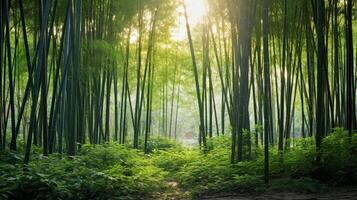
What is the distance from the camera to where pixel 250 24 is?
466 centimetres

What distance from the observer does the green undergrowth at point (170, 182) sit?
3111 millimetres

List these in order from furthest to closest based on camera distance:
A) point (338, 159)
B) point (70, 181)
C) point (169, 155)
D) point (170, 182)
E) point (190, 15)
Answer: point (190, 15) → point (169, 155) → point (170, 182) → point (338, 159) → point (70, 181)

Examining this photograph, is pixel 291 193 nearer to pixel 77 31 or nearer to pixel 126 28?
pixel 77 31

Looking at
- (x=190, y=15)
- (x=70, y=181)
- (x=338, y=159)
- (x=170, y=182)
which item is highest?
(x=190, y=15)

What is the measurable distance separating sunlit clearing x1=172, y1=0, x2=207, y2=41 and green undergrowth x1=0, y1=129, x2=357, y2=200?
3242 millimetres

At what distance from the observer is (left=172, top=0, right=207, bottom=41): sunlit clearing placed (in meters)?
6.73

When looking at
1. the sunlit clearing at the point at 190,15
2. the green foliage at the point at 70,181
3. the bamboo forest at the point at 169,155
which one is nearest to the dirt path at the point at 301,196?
the bamboo forest at the point at 169,155

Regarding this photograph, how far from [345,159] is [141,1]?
4816 millimetres

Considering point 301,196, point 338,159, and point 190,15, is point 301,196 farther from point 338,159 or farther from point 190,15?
point 190,15

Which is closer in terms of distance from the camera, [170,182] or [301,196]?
[301,196]

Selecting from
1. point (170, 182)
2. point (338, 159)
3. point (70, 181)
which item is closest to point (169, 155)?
point (170, 182)

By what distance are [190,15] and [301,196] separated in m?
6.04

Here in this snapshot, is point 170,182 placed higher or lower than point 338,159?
lower

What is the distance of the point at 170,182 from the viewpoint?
4996 millimetres
